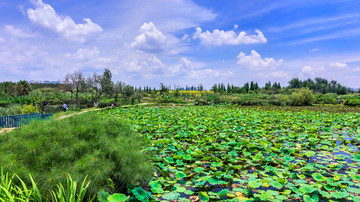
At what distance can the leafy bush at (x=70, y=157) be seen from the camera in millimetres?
2736

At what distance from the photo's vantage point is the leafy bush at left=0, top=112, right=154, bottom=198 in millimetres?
2736

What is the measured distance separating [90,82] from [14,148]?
19.5m

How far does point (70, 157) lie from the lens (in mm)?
3072

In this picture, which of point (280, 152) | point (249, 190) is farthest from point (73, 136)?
point (280, 152)

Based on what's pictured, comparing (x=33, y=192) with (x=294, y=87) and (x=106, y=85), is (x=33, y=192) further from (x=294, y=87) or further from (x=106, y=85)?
(x=294, y=87)

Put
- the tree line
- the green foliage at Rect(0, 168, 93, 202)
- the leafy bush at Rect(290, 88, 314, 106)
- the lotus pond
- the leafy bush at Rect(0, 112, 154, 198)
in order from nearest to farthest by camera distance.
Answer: the green foliage at Rect(0, 168, 93, 202)
the leafy bush at Rect(0, 112, 154, 198)
the lotus pond
the leafy bush at Rect(290, 88, 314, 106)
the tree line

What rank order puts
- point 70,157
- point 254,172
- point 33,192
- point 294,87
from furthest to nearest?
point 294,87
point 254,172
point 70,157
point 33,192

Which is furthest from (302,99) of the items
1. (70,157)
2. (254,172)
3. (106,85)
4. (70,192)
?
(70,192)

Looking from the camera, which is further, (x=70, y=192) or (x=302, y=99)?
(x=302, y=99)

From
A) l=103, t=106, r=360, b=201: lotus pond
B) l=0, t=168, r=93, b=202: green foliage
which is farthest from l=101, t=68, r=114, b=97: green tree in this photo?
l=0, t=168, r=93, b=202: green foliage

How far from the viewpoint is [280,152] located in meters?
4.84

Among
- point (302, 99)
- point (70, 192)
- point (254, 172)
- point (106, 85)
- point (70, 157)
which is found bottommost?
point (254, 172)

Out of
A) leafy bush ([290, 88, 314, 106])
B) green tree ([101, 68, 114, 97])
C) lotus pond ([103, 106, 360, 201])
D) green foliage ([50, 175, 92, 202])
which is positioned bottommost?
lotus pond ([103, 106, 360, 201])

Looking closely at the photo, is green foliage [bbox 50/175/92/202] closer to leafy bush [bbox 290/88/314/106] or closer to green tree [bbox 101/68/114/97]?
green tree [bbox 101/68/114/97]
